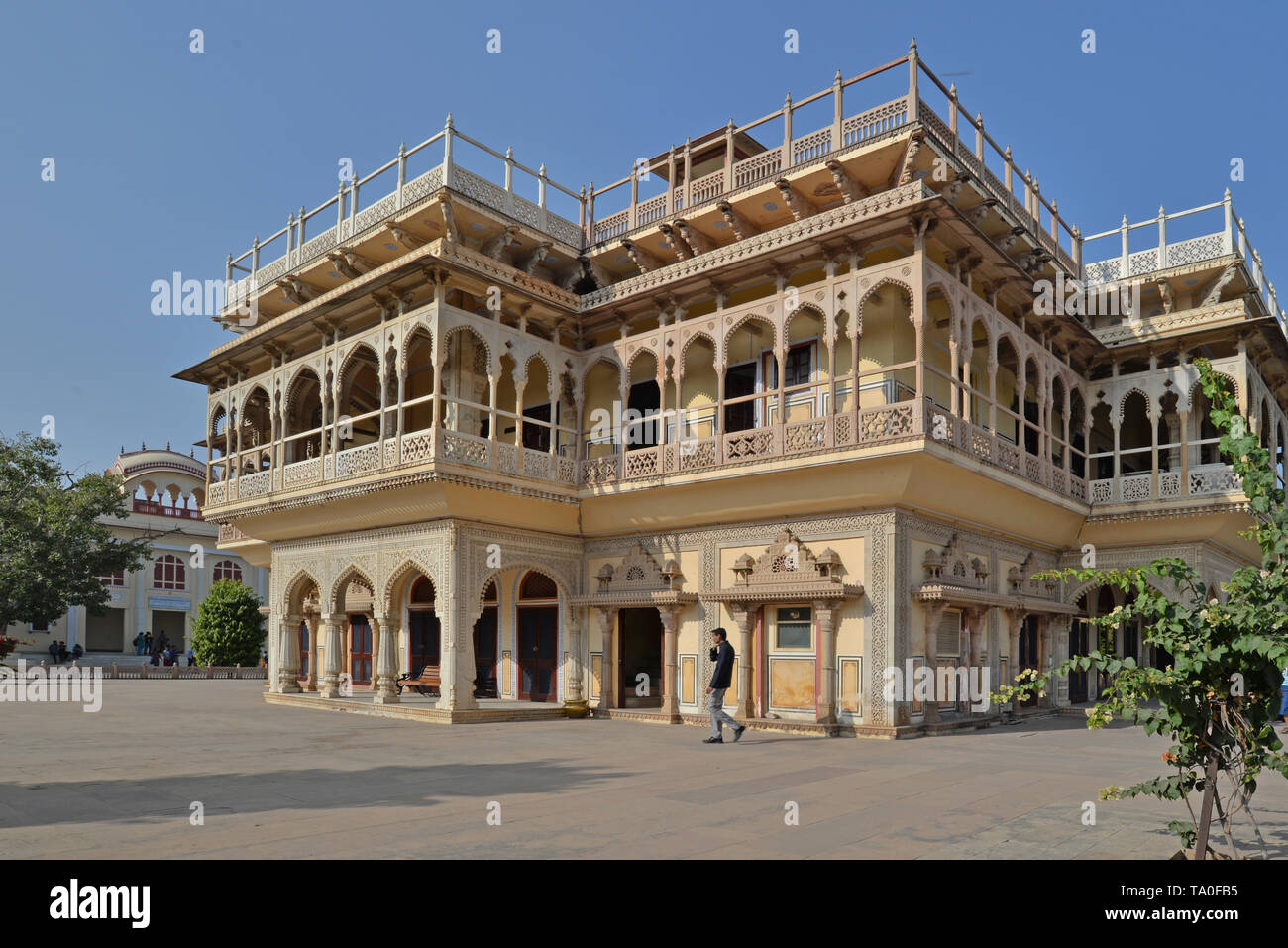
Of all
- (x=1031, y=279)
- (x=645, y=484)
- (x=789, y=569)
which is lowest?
(x=789, y=569)

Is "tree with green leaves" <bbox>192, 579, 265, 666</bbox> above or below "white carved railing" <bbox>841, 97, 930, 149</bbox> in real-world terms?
below

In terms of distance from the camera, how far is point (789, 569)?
16.1m

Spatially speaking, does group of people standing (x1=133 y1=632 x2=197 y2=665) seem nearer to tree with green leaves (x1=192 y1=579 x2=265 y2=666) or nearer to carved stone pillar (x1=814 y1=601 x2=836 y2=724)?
tree with green leaves (x1=192 y1=579 x2=265 y2=666)

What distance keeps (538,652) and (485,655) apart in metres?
1.71

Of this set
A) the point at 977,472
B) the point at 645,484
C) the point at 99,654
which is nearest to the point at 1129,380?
the point at 977,472

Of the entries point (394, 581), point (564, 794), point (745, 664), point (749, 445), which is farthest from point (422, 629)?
point (564, 794)

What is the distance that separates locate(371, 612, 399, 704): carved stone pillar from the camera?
60.9 ft

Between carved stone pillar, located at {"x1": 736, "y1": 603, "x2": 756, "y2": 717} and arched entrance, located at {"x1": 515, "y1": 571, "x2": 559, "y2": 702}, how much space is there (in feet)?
15.2

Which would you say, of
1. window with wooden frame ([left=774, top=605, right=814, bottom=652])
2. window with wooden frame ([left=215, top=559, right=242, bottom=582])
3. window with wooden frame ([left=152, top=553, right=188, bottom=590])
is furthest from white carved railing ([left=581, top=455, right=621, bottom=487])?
window with wooden frame ([left=215, top=559, right=242, bottom=582])

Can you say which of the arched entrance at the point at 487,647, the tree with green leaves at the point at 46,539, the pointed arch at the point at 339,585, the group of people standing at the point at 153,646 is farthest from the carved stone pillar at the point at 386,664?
the group of people standing at the point at 153,646

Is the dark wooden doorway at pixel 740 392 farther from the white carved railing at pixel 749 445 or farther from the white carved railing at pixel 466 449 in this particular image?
the white carved railing at pixel 466 449
